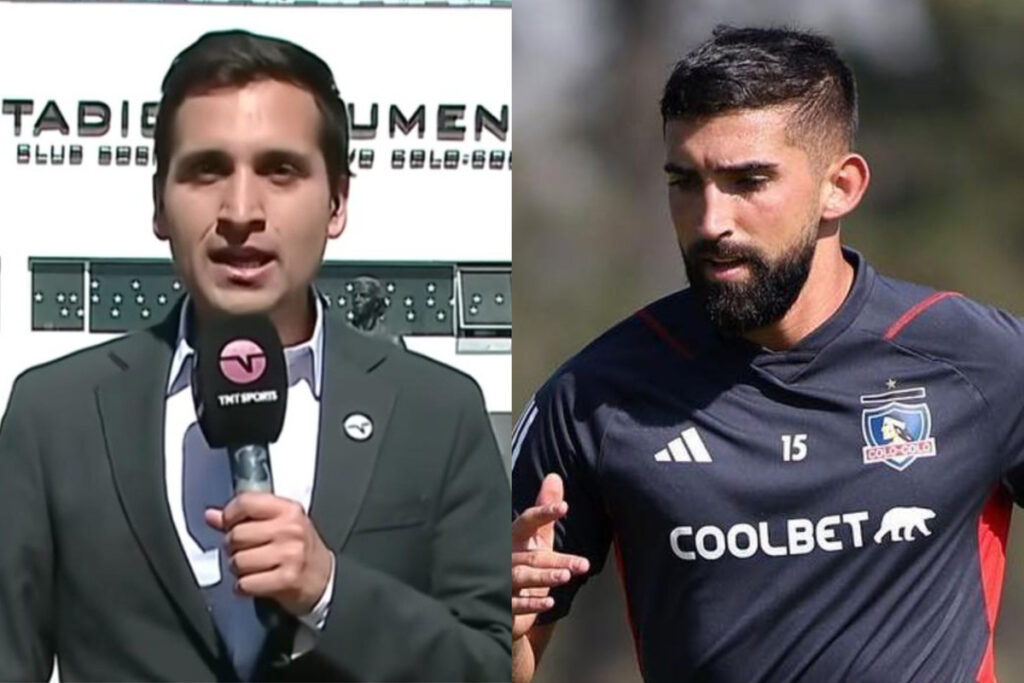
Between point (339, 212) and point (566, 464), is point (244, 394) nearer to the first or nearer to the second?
point (339, 212)

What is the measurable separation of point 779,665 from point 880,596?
0.24 meters

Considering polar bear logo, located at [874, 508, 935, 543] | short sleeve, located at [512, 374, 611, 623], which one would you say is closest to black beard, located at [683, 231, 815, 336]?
short sleeve, located at [512, 374, 611, 623]

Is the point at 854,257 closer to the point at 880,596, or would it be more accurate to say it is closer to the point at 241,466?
the point at 880,596

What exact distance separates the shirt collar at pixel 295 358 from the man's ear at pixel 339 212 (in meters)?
0.10

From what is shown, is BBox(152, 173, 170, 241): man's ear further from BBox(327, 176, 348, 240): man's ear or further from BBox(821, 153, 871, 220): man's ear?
BBox(821, 153, 871, 220): man's ear

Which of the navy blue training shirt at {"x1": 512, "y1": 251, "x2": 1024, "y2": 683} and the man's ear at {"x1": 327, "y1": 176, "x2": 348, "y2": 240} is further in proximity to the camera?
the navy blue training shirt at {"x1": 512, "y1": 251, "x2": 1024, "y2": 683}

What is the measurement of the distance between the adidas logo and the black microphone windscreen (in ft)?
3.92

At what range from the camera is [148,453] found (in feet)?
13.6

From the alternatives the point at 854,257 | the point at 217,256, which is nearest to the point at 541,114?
→ the point at 854,257

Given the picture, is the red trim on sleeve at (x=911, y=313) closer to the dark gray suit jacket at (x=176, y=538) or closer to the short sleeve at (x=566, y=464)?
the short sleeve at (x=566, y=464)

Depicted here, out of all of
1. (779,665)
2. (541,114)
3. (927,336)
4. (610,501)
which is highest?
(541,114)

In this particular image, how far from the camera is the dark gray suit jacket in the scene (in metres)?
4.11

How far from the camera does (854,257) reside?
5.28 meters

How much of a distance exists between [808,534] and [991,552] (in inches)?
16.0
